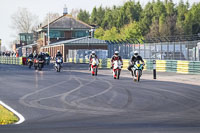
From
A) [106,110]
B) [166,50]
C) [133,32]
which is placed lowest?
[106,110]

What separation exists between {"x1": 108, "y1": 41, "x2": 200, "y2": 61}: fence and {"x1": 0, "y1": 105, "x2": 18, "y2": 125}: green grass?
21.1 m

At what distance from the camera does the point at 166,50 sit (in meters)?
37.4

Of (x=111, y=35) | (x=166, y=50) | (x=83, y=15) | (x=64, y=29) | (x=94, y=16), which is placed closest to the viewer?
(x=166, y=50)

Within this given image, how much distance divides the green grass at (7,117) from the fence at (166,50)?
21.1 m

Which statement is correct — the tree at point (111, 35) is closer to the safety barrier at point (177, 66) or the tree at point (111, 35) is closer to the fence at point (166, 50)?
the fence at point (166, 50)

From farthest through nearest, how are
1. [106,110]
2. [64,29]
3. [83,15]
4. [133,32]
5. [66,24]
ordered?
1. [83,15]
2. [133,32]
3. [66,24]
4. [64,29]
5. [106,110]

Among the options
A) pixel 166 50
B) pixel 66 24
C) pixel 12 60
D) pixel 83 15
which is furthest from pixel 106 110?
pixel 83 15

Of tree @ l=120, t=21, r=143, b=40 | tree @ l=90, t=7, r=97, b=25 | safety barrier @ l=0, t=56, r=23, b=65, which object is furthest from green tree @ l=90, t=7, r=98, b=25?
safety barrier @ l=0, t=56, r=23, b=65

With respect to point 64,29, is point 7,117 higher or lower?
lower

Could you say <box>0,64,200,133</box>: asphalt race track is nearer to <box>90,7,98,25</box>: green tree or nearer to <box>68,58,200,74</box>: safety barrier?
<box>68,58,200,74</box>: safety barrier

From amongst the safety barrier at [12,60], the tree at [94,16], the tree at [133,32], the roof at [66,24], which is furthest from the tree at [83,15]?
the safety barrier at [12,60]

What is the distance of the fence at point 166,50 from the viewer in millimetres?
33406

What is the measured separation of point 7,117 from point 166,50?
86.7 ft

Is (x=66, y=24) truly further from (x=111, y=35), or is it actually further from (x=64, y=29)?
(x=111, y=35)
